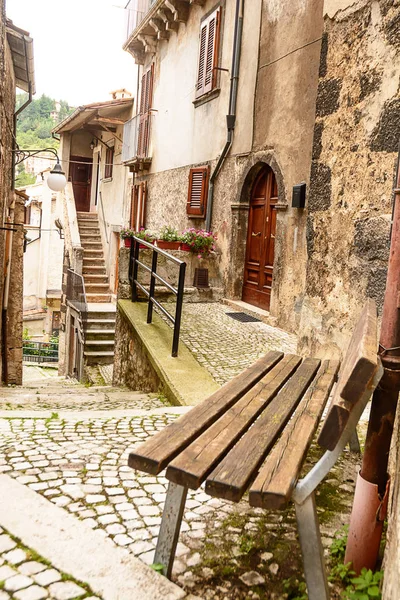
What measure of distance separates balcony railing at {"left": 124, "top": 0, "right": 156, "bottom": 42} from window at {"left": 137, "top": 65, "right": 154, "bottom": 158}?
1304 mm

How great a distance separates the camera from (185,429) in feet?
6.66

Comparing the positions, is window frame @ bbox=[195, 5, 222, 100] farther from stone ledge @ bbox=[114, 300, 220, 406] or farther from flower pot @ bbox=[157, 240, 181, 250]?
stone ledge @ bbox=[114, 300, 220, 406]

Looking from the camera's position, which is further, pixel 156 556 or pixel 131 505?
pixel 131 505

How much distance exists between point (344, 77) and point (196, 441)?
2992 millimetres

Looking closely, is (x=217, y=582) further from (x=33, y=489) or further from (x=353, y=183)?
(x=353, y=183)

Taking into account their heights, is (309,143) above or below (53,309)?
above

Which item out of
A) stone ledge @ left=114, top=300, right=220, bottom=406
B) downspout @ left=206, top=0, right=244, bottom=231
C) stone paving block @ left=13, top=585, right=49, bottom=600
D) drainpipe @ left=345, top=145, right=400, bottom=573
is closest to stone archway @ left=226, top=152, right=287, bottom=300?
downspout @ left=206, top=0, right=244, bottom=231

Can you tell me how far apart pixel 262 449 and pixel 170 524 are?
Result: 406mm

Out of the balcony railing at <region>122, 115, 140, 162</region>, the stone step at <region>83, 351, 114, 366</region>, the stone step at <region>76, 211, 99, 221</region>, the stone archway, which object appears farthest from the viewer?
the stone step at <region>76, 211, 99, 221</region>

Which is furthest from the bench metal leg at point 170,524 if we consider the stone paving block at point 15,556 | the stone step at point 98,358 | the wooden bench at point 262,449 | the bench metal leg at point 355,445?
the stone step at point 98,358

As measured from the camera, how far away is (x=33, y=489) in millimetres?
2539

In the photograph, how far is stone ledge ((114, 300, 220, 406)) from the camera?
464cm

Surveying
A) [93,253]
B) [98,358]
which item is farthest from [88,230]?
[98,358]

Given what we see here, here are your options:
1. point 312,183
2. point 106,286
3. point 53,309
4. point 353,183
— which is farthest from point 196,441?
point 53,309
